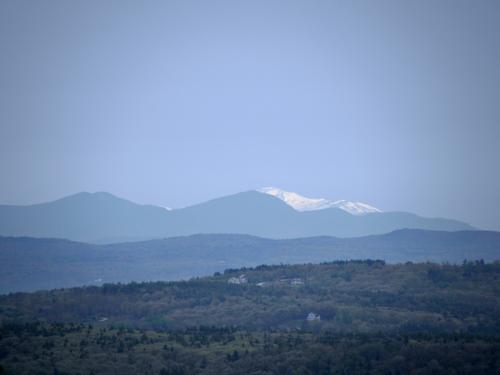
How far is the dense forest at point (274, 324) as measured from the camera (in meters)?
88.6

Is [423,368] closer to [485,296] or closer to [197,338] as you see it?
[197,338]

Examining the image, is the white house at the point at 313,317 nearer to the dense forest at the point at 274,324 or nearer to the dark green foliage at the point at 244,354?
the dense forest at the point at 274,324

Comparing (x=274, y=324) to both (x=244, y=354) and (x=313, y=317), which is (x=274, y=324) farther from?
(x=244, y=354)

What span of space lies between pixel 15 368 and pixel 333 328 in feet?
173

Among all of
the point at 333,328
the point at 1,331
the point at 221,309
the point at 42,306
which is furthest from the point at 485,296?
the point at 1,331

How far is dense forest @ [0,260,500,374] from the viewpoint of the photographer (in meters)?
88.6

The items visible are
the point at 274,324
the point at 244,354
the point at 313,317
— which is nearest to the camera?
the point at 244,354

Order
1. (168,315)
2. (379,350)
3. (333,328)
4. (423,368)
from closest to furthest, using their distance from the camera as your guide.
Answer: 1. (423,368)
2. (379,350)
3. (333,328)
4. (168,315)

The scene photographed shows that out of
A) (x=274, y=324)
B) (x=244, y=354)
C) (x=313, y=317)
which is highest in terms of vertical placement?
(x=313, y=317)

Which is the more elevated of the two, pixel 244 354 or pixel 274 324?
pixel 274 324

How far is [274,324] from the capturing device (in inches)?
5335

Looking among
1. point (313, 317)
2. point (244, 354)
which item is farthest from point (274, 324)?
point (244, 354)

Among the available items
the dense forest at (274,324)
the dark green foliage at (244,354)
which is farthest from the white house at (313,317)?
the dark green foliage at (244,354)

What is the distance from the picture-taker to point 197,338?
105 metres
